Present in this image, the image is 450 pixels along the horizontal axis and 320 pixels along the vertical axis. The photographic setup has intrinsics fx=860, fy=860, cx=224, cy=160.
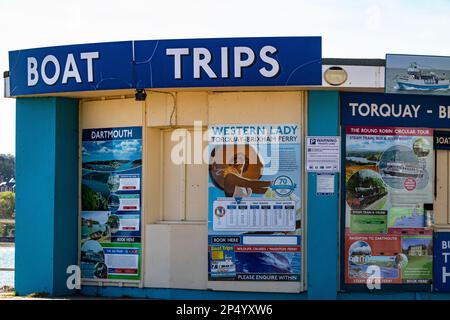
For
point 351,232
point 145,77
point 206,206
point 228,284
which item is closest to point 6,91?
point 145,77

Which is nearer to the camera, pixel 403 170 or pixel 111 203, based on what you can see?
pixel 403 170

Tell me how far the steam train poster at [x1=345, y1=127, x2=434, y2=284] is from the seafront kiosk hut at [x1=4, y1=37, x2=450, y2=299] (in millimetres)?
50

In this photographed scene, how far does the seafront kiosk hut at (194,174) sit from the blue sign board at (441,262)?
1.29ft

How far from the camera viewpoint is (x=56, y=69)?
1372 centimetres

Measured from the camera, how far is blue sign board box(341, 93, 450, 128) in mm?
13320

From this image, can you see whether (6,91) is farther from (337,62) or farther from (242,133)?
(337,62)

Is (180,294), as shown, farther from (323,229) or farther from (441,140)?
(441,140)

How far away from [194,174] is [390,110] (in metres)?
3.27

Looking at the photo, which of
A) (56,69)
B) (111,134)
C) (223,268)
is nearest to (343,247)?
(223,268)

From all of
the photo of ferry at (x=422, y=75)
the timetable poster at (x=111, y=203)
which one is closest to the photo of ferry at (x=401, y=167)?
the photo of ferry at (x=422, y=75)

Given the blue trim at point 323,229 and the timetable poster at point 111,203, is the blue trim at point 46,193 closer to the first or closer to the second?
the timetable poster at point 111,203

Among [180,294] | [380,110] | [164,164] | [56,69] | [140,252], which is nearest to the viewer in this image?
[380,110]

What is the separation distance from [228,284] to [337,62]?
12.4 ft

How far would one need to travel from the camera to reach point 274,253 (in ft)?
43.2
